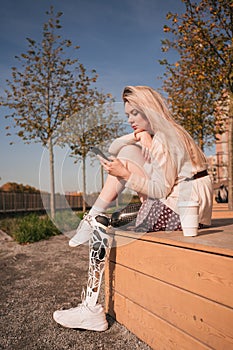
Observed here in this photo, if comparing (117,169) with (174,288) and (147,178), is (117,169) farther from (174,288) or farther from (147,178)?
(174,288)

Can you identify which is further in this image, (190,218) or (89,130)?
(89,130)

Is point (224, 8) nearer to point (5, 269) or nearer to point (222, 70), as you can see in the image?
point (222, 70)

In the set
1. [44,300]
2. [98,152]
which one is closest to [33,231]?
[44,300]

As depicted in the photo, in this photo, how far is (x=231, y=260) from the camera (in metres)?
1.35

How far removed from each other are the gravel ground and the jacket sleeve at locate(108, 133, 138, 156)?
3.73 ft

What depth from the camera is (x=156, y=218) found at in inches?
79.8

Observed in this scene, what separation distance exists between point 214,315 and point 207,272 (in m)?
0.18

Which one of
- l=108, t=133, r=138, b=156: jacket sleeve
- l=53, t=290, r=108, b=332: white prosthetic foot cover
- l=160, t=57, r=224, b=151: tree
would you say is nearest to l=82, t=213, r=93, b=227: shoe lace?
l=108, t=133, r=138, b=156: jacket sleeve

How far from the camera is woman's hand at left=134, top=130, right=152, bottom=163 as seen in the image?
192 cm

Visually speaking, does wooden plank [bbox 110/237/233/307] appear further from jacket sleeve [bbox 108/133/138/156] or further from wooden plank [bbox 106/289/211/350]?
jacket sleeve [bbox 108/133/138/156]

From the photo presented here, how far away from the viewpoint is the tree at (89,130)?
2092 mm

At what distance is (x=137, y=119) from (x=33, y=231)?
14.4ft

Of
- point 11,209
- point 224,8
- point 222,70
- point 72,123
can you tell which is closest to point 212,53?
point 222,70

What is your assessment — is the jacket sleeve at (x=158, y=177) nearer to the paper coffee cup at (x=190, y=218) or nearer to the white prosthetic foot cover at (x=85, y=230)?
the paper coffee cup at (x=190, y=218)
